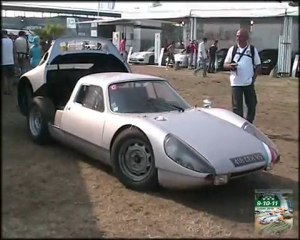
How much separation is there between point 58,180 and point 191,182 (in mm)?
1323

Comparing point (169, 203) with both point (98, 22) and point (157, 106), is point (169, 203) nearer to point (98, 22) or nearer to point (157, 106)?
point (157, 106)

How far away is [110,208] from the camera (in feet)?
13.4

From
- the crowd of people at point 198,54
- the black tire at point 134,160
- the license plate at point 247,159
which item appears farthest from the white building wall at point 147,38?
the license plate at point 247,159

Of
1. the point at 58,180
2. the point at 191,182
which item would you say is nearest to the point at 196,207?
the point at 191,182

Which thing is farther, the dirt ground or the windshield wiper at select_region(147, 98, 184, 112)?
the windshield wiper at select_region(147, 98, 184, 112)

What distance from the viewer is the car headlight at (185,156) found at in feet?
13.3

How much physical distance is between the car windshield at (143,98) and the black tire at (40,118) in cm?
111

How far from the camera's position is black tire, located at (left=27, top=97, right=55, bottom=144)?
5.97 metres

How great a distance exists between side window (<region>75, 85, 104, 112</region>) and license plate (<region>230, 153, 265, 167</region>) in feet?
5.46

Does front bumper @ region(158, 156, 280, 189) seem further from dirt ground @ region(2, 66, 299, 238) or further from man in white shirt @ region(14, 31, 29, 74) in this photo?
man in white shirt @ region(14, 31, 29, 74)

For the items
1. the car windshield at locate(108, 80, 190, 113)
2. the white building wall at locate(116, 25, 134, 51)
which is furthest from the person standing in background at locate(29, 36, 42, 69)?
the white building wall at locate(116, 25, 134, 51)

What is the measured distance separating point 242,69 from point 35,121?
2.89 metres

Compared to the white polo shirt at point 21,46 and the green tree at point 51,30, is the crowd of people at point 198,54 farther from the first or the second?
the white polo shirt at point 21,46
